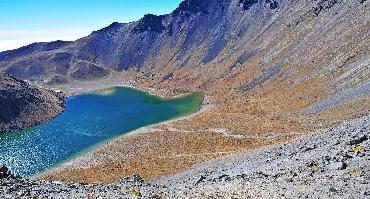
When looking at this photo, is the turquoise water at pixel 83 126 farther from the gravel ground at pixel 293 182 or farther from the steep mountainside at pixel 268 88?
the gravel ground at pixel 293 182

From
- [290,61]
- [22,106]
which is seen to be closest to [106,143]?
[22,106]

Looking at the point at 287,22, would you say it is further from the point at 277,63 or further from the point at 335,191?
the point at 335,191

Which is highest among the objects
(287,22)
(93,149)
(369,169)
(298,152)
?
(287,22)

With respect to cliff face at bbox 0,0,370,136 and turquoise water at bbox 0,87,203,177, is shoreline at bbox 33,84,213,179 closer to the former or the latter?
turquoise water at bbox 0,87,203,177

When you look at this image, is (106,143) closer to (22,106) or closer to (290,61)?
(22,106)

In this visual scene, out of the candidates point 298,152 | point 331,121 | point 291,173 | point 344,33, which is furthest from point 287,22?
point 291,173

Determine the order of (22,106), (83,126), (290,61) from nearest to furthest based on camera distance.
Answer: (83,126) → (290,61) → (22,106)
